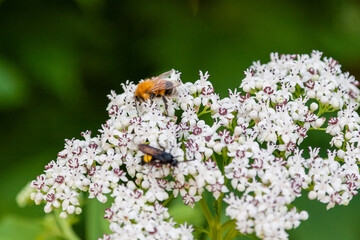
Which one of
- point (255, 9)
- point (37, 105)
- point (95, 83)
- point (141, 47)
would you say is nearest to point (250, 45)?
point (255, 9)

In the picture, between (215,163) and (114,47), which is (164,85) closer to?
(215,163)

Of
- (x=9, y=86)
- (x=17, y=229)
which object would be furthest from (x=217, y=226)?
(x=9, y=86)

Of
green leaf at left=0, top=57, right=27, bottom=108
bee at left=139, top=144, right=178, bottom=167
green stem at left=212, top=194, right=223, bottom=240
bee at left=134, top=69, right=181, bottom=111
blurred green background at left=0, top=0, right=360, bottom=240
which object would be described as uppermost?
blurred green background at left=0, top=0, right=360, bottom=240

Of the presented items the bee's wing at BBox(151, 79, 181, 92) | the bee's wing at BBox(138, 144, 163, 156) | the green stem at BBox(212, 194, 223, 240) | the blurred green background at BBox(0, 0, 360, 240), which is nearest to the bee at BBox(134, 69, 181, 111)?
the bee's wing at BBox(151, 79, 181, 92)

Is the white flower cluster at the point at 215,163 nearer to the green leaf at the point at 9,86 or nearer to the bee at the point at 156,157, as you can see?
the bee at the point at 156,157

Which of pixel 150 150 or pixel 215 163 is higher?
pixel 150 150

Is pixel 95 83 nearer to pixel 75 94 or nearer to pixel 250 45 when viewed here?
pixel 75 94

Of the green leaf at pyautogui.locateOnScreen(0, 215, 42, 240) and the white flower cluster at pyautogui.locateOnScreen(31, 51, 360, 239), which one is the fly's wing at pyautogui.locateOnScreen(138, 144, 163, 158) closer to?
the white flower cluster at pyautogui.locateOnScreen(31, 51, 360, 239)
